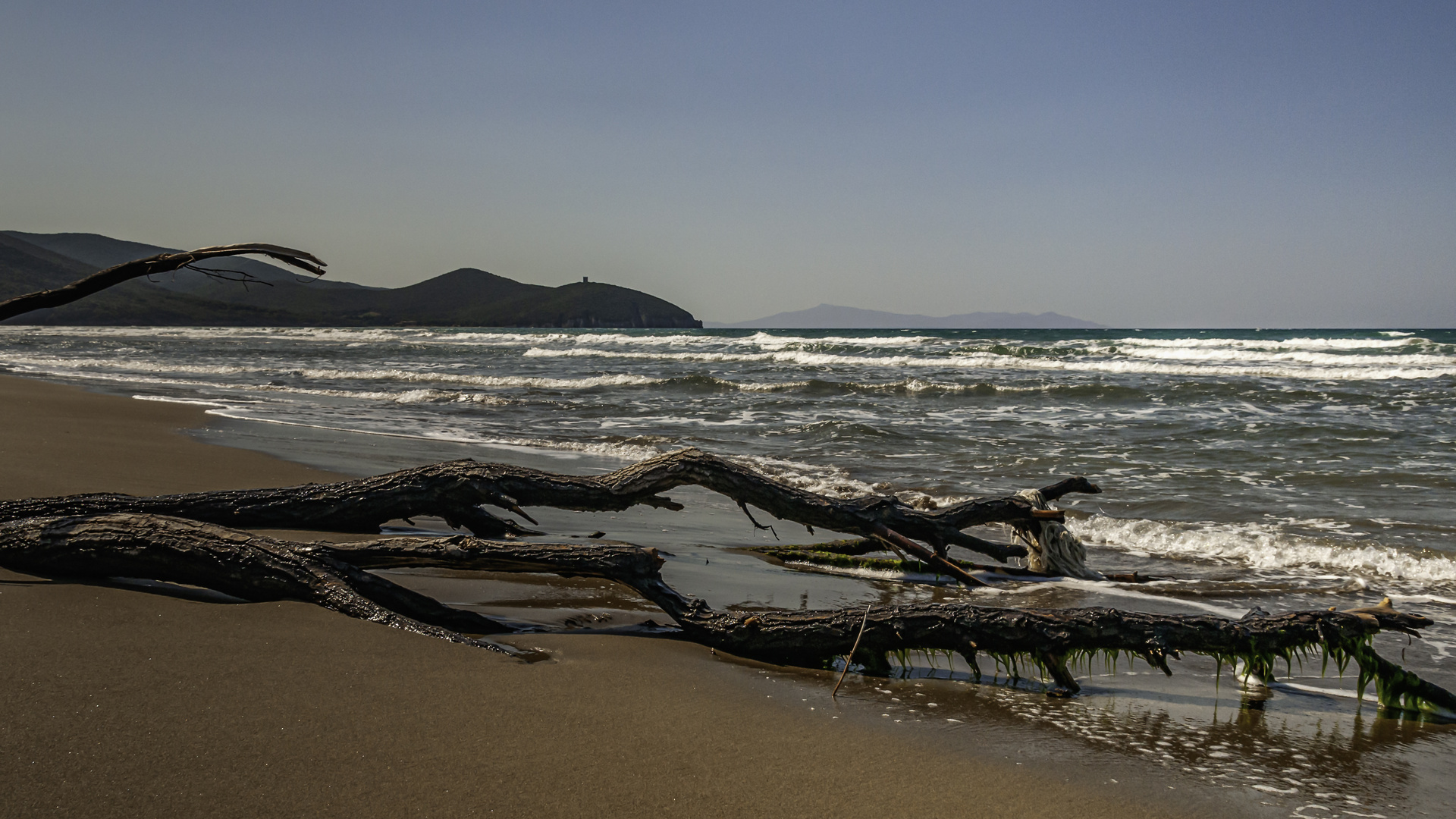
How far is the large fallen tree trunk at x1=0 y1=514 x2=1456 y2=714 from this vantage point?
317cm

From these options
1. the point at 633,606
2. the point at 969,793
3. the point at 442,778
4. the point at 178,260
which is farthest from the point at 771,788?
the point at 178,260

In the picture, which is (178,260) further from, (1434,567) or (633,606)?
(1434,567)

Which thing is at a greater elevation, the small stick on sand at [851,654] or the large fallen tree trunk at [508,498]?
the large fallen tree trunk at [508,498]

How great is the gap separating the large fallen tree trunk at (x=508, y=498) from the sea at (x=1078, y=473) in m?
0.43

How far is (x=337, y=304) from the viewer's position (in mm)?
114688

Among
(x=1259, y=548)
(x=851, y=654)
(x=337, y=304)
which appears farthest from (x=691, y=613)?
(x=337, y=304)

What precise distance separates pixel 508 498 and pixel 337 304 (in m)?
122

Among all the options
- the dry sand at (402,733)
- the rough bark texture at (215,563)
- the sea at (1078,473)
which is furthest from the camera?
the rough bark texture at (215,563)

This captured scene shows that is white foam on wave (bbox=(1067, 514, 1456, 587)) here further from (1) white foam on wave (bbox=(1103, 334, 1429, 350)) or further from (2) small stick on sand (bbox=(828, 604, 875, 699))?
(1) white foam on wave (bbox=(1103, 334, 1429, 350))

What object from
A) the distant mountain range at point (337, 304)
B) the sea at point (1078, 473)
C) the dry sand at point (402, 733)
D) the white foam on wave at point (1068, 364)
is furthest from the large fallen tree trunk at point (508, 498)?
the distant mountain range at point (337, 304)

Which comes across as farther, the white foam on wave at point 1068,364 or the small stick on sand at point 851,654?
the white foam on wave at point 1068,364

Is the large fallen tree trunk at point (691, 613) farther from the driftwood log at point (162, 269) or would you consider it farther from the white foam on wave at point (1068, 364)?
the white foam on wave at point (1068, 364)

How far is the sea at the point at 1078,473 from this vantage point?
3.00 meters

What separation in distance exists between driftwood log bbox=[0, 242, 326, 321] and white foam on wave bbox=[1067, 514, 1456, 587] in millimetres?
5546
